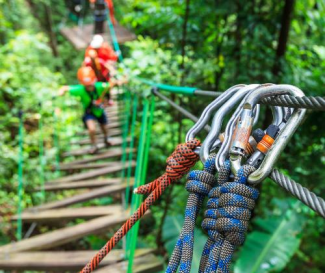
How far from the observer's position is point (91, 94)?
3.28 metres

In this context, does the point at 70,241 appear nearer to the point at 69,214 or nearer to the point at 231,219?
the point at 69,214

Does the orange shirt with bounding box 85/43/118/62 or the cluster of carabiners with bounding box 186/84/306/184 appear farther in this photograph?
the orange shirt with bounding box 85/43/118/62

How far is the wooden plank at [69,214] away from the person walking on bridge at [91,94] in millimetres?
1230

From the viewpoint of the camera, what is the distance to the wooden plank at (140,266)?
152cm

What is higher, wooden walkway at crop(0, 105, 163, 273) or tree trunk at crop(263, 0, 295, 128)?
tree trunk at crop(263, 0, 295, 128)

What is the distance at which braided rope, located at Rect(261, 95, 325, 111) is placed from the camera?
1.50 ft

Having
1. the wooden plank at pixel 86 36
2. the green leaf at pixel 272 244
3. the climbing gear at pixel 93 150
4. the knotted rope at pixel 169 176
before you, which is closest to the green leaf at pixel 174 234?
the green leaf at pixel 272 244

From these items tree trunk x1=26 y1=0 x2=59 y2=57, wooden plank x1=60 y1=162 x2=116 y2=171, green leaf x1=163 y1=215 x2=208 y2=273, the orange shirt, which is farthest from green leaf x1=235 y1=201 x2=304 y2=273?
tree trunk x1=26 y1=0 x2=59 y2=57

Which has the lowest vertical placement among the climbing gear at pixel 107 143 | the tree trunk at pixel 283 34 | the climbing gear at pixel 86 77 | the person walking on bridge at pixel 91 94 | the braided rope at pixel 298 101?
the climbing gear at pixel 107 143

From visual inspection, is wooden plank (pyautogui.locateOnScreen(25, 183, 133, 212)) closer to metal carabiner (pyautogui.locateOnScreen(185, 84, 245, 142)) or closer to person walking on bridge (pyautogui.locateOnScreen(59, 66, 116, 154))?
person walking on bridge (pyautogui.locateOnScreen(59, 66, 116, 154))

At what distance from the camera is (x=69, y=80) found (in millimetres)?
8352

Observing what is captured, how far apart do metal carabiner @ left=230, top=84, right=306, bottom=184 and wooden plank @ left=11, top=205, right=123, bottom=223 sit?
159 cm

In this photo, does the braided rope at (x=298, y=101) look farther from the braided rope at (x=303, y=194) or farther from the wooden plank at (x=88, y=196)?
the wooden plank at (x=88, y=196)

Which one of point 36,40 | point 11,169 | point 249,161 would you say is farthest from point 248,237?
point 36,40
